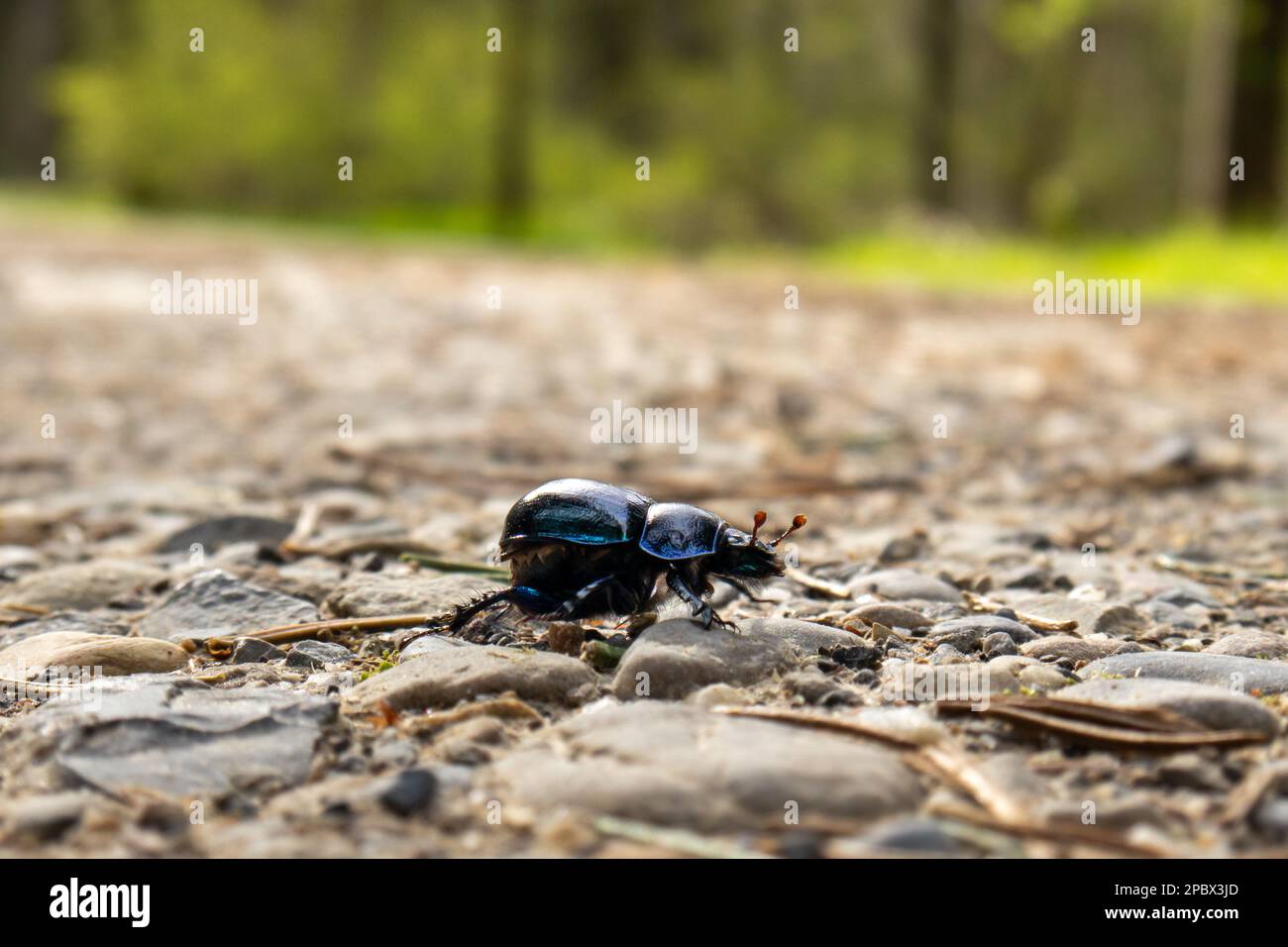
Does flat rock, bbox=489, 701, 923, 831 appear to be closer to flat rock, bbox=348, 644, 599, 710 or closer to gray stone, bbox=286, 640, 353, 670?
flat rock, bbox=348, 644, 599, 710

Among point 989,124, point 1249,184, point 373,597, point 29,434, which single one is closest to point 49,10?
point 989,124

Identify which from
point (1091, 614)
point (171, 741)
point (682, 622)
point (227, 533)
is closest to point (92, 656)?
point (171, 741)

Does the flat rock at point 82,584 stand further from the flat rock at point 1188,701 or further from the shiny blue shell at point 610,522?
the flat rock at point 1188,701

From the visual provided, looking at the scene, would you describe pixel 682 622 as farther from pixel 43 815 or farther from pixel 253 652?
pixel 43 815

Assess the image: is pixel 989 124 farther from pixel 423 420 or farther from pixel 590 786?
pixel 590 786

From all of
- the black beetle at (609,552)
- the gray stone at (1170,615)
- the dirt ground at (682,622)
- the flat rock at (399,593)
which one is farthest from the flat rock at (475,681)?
the gray stone at (1170,615)
